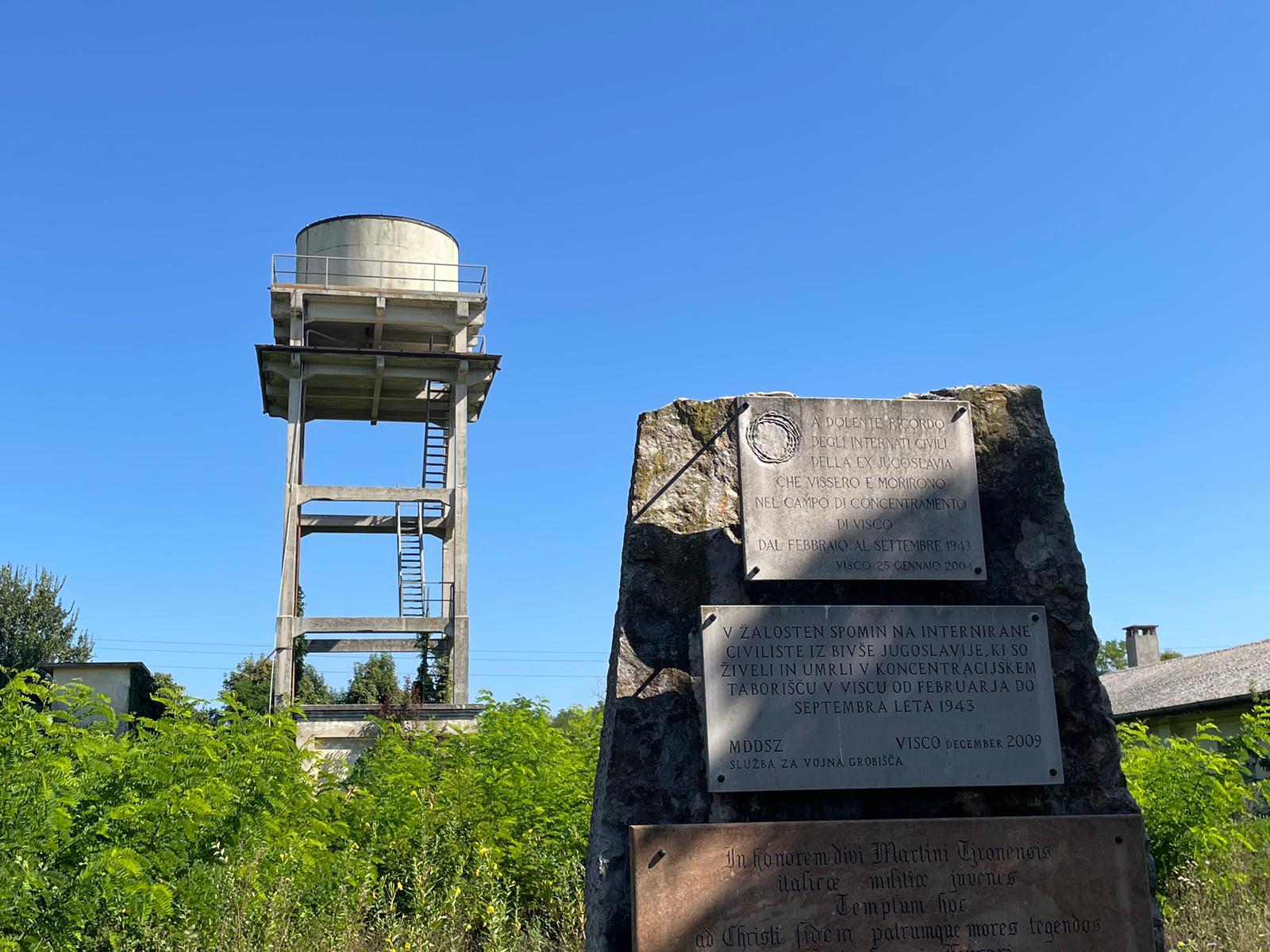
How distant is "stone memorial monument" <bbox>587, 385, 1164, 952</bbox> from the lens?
16.2 feet

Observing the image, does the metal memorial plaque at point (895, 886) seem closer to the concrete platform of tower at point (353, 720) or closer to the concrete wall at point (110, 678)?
the concrete platform of tower at point (353, 720)

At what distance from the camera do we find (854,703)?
5.21 meters

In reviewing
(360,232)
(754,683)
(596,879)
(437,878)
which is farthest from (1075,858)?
(360,232)

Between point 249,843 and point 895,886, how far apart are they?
13.5 ft

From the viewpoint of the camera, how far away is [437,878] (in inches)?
313

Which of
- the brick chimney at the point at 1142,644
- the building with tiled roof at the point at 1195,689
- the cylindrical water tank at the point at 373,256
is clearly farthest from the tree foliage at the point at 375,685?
the brick chimney at the point at 1142,644

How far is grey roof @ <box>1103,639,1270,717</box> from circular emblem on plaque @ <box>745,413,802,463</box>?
15.4 metres

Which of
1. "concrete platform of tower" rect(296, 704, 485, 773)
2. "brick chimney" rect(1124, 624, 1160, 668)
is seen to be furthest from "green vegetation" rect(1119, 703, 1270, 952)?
"brick chimney" rect(1124, 624, 1160, 668)

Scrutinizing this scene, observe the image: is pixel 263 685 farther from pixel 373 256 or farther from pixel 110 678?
pixel 373 256

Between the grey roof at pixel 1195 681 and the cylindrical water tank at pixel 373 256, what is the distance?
15215 mm

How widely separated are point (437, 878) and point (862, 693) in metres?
4.06

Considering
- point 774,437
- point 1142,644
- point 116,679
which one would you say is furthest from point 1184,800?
point 1142,644

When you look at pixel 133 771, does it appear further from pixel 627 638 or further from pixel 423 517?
pixel 423 517

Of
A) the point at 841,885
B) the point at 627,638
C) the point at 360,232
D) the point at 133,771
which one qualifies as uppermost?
the point at 360,232
